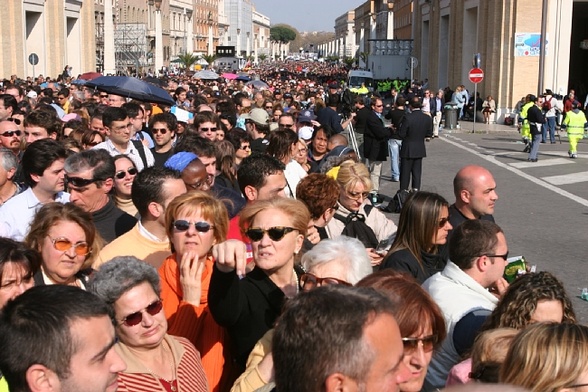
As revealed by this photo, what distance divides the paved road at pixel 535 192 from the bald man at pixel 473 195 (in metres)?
1.96

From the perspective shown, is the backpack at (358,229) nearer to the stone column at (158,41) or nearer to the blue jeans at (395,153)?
the blue jeans at (395,153)

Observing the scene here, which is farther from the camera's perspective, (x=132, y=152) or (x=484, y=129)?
(x=484, y=129)

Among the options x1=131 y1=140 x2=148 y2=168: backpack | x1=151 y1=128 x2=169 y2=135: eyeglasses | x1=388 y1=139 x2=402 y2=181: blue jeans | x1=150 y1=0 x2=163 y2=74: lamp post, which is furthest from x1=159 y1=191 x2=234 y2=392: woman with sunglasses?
x1=150 y1=0 x2=163 y2=74: lamp post

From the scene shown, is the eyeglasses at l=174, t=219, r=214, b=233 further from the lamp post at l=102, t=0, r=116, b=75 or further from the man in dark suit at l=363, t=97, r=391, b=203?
the lamp post at l=102, t=0, r=116, b=75

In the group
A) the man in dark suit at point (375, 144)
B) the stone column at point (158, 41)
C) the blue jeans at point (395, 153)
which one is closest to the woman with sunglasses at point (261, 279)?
the man in dark suit at point (375, 144)

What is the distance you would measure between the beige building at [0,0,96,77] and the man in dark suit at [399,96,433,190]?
26.9m

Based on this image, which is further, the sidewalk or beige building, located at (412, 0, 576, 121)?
beige building, located at (412, 0, 576, 121)

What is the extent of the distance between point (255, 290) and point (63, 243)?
121cm

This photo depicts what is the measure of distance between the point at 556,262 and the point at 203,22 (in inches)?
4921

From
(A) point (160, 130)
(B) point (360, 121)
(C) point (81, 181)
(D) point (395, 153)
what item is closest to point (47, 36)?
(D) point (395, 153)

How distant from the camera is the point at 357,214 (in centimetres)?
695

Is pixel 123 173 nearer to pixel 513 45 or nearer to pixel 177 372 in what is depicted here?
pixel 177 372

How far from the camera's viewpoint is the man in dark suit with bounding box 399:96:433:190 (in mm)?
16516

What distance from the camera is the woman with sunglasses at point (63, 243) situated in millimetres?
4785
